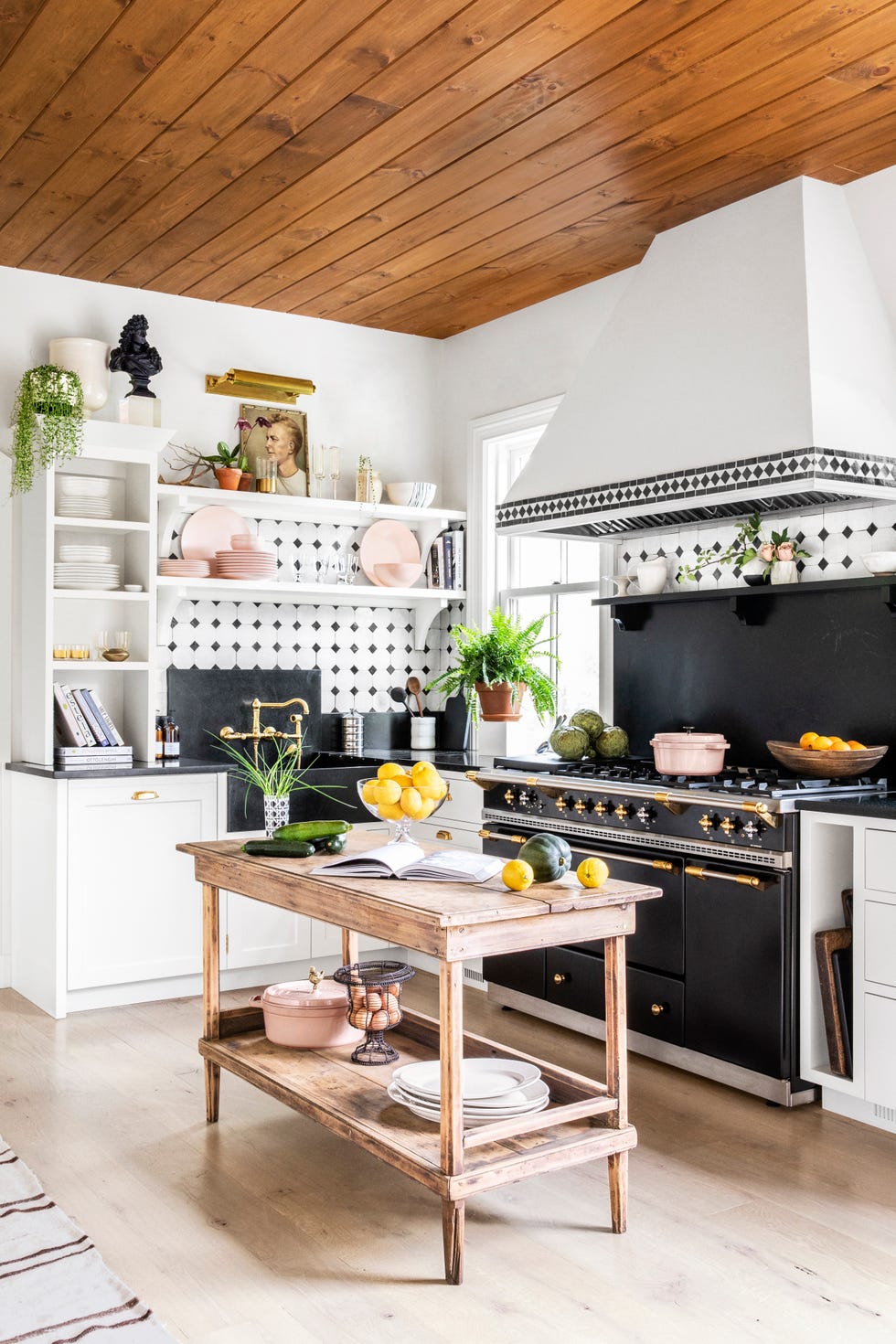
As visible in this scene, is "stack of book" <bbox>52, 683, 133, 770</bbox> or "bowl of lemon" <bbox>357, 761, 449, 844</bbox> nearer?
"bowl of lemon" <bbox>357, 761, 449, 844</bbox>

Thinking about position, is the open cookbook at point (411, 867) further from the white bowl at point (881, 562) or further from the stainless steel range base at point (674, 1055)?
the white bowl at point (881, 562)

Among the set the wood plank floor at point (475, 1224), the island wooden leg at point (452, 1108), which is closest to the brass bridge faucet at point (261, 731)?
the wood plank floor at point (475, 1224)

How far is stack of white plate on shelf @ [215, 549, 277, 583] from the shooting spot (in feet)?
16.7

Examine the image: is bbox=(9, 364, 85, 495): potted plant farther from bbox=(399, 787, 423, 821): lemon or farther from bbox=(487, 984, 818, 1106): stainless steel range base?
bbox=(487, 984, 818, 1106): stainless steel range base

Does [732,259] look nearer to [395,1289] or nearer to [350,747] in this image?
[350,747]

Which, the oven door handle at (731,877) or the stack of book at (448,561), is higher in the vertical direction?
the stack of book at (448,561)

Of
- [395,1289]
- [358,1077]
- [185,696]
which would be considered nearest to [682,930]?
[358,1077]

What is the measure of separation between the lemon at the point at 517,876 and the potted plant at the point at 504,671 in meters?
2.54

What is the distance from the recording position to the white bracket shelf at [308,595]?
507 centimetres

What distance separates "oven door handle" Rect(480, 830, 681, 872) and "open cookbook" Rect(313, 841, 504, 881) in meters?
0.85

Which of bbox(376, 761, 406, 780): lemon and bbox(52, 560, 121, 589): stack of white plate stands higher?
bbox(52, 560, 121, 589): stack of white plate

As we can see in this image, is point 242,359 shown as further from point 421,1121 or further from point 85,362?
point 421,1121

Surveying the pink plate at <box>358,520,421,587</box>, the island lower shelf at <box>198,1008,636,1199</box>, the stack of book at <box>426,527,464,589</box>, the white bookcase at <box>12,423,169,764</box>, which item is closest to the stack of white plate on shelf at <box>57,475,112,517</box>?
the white bookcase at <box>12,423,169,764</box>

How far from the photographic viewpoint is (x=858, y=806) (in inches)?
131
